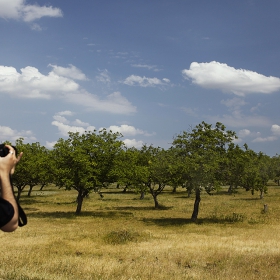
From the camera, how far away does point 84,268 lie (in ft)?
44.6

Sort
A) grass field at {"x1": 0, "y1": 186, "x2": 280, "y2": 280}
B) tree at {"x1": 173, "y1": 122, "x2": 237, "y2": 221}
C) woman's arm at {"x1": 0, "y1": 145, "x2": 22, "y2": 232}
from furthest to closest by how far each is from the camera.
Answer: tree at {"x1": 173, "y1": 122, "x2": 237, "y2": 221}, grass field at {"x1": 0, "y1": 186, "x2": 280, "y2": 280}, woman's arm at {"x1": 0, "y1": 145, "x2": 22, "y2": 232}

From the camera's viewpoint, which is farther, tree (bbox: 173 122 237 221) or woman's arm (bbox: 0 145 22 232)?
tree (bbox: 173 122 237 221)

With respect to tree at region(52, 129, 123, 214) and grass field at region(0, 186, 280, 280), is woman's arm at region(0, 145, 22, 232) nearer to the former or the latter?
grass field at region(0, 186, 280, 280)

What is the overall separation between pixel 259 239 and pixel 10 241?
18.6 metres

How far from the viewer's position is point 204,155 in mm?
30672

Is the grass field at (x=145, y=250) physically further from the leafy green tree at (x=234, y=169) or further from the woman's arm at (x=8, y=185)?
the woman's arm at (x=8, y=185)

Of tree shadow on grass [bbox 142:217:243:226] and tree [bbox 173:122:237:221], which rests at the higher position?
tree [bbox 173:122:237:221]

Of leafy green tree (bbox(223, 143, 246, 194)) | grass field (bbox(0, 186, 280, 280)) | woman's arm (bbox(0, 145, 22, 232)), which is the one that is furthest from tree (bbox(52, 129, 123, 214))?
woman's arm (bbox(0, 145, 22, 232))

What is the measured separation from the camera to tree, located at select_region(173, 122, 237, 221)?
2991 centimetres

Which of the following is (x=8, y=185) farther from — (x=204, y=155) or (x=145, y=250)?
(x=204, y=155)

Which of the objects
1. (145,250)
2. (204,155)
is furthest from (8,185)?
(204,155)

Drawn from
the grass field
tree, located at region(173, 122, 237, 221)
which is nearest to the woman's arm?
the grass field

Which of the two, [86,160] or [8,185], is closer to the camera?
[8,185]

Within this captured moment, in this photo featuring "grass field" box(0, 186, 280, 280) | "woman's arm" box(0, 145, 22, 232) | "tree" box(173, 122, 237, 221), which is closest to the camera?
"woman's arm" box(0, 145, 22, 232)
